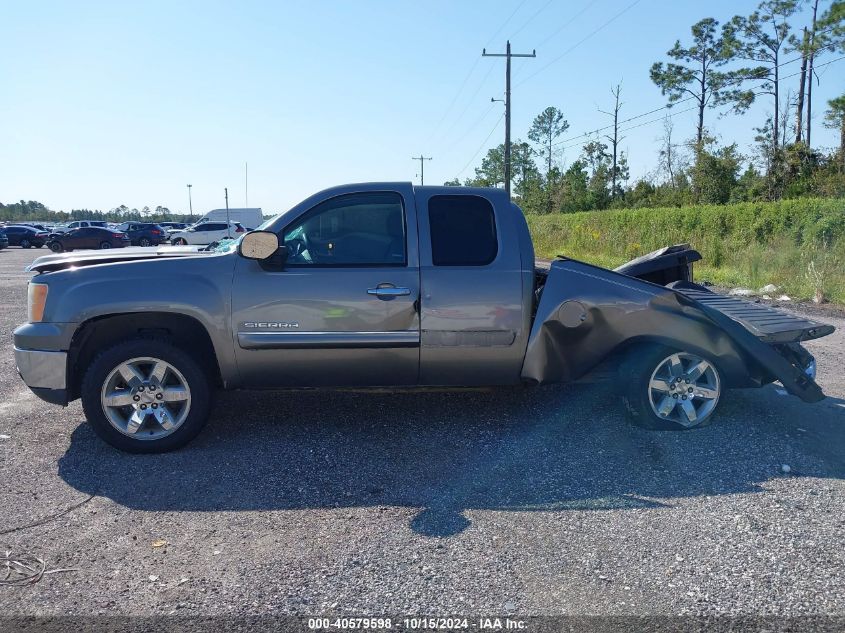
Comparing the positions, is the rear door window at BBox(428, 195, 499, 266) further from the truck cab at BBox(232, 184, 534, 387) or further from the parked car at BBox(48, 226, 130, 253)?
the parked car at BBox(48, 226, 130, 253)

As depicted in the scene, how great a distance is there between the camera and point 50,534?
377 centimetres

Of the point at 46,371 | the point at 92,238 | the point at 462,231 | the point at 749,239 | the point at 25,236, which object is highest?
the point at 25,236

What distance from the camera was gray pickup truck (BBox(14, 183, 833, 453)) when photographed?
484 centimetres

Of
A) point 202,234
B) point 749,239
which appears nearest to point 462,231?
point 749,239

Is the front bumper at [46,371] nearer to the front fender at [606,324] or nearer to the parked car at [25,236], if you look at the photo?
the front fender at [606,324]

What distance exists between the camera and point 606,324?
5.07 meters

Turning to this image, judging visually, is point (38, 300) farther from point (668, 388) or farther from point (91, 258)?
point (668, 388)

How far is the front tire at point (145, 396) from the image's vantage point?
4.81m

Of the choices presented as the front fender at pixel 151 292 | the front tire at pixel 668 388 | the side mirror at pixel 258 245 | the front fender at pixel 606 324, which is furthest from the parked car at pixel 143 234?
the front tire at pixel 668 388

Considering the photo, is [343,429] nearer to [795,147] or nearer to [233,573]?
[233,573]


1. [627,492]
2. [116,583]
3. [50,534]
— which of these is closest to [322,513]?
[116,583]

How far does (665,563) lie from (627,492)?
84cm

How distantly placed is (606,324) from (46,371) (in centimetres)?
394

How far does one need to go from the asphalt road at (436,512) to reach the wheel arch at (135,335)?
1.85 ft
